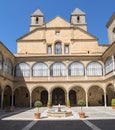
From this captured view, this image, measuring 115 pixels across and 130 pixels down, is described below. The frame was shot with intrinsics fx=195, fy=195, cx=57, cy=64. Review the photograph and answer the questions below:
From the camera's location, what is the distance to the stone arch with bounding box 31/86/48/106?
32.5 meters

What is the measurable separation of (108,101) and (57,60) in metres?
10.8

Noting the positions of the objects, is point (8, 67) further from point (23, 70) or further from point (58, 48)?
point (58, 48)

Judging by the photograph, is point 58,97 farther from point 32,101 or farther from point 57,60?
point 57,60

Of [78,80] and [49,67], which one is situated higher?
[49,67]

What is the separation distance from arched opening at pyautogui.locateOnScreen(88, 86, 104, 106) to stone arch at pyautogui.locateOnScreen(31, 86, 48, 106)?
738cm

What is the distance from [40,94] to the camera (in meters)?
32.8

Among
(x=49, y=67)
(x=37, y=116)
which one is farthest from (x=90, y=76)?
(x=37, y=116)

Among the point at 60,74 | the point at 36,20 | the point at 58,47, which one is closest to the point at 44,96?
the point at 60,74

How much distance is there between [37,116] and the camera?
1483 centimetres

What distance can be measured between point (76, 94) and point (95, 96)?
3.16 m

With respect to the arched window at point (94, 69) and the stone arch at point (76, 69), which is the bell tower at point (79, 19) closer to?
the arched window at point (94, 69)

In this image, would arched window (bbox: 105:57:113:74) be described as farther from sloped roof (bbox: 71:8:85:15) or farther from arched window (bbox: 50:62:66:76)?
sloped roof (bbox: 71:8:85:15)

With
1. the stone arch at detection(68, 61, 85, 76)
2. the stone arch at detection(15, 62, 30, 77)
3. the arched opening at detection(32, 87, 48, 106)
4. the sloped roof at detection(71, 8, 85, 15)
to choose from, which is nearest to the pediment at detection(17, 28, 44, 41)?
the stone arch at detection(15, 62, 30, 77)

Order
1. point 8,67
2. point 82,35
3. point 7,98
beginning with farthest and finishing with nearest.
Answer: point 82,35
point 7,98
point 8,67
